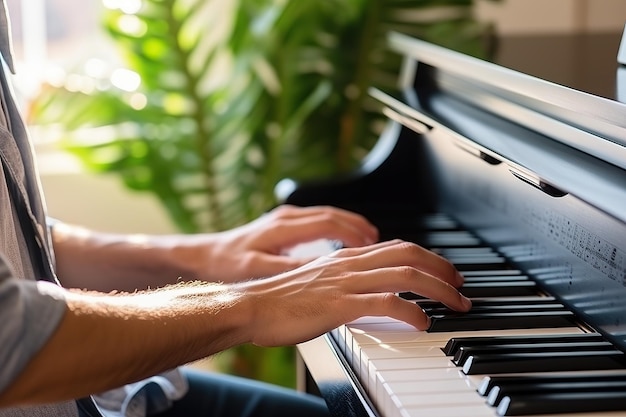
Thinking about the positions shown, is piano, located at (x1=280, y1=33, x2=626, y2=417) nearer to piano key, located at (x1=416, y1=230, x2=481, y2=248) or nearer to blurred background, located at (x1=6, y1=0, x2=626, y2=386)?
piano key, located at (x1=416, y1=230, x2=481, y2=248)

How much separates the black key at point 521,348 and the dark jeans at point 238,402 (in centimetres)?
52

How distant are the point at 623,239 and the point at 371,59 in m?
1.49

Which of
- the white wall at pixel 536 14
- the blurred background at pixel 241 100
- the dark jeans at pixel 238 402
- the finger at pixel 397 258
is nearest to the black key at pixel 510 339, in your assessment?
the finger at pixel 397 258

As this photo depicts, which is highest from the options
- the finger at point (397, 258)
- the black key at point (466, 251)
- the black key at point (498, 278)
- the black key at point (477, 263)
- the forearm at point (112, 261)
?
the finger at point (397, 258)

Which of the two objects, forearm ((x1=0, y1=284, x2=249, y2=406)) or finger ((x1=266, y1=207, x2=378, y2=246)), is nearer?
forearm ((x1=0, y1=284, x2=249, y2=406))

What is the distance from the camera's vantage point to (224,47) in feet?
7.64

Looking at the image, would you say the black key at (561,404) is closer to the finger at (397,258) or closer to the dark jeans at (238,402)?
the finger at (397,258)

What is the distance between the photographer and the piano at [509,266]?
0.91 meters

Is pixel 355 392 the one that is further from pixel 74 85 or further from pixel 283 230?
pixel 74 85

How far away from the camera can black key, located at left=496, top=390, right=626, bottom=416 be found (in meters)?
0.85

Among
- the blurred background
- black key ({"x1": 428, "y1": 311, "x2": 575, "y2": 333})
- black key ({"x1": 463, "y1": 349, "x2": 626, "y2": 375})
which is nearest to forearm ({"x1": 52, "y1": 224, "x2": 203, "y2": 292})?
black key ({"x1": 428, "y1": 311, "x2": 575, "y2": 333})

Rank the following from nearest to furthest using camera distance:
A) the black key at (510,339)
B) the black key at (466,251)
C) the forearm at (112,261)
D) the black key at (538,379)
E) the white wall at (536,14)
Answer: the black key at (538,379), the black key at (510,339), the black key at (466,251), the forearm at (112,261), the white wall at (536,14)

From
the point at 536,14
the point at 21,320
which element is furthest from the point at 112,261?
the point at 536,14

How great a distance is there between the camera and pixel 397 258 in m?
1.09
